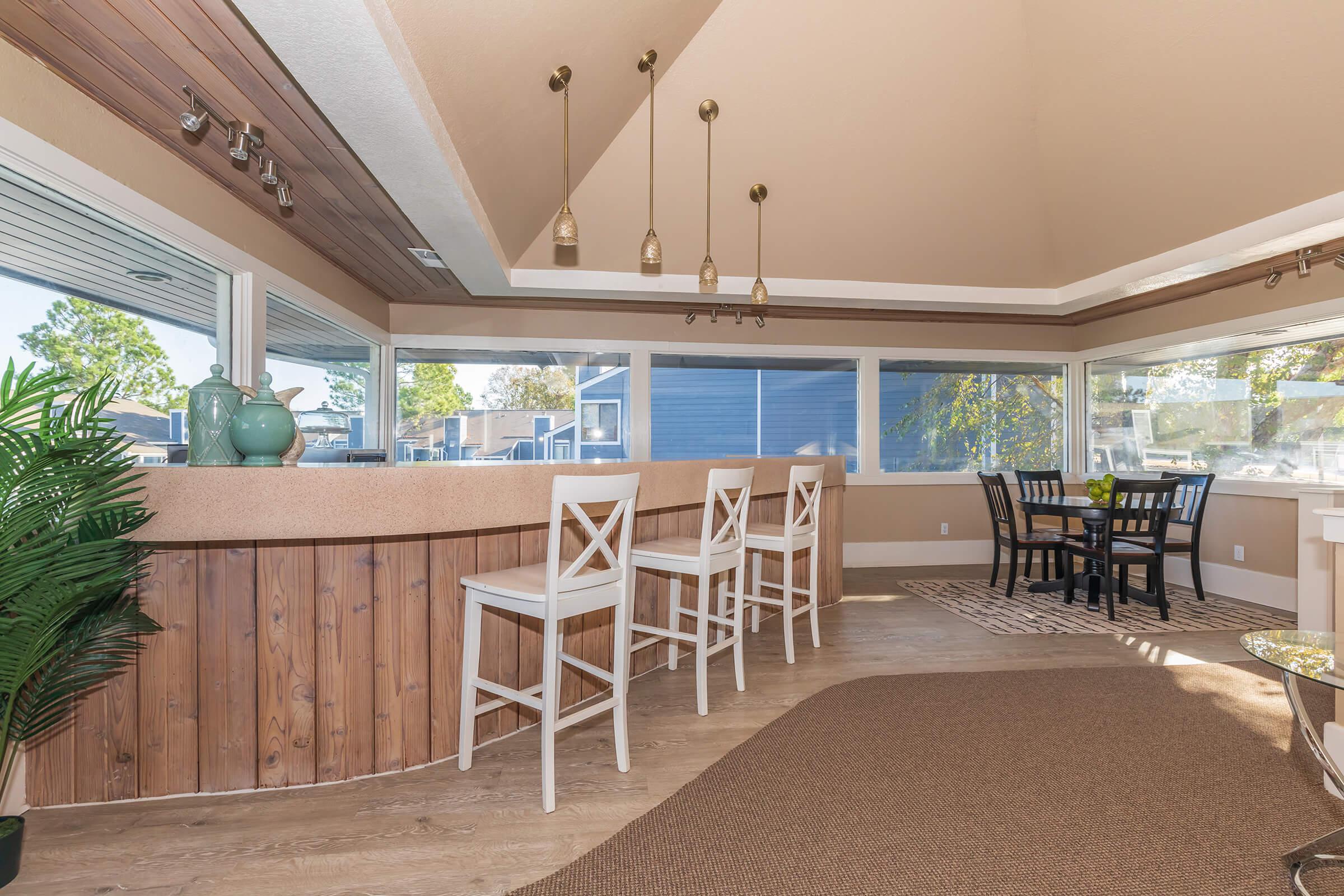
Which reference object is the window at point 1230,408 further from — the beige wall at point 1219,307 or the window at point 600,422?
the window at point 600,422

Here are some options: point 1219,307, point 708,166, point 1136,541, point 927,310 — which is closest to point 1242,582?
point 1136,541

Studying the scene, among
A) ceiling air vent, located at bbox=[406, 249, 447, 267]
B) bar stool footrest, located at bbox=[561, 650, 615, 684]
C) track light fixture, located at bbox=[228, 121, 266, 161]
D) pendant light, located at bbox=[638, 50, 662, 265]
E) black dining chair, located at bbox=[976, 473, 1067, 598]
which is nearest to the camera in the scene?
bar stool footrest, located at bbox=[561, 650, 615, 684]

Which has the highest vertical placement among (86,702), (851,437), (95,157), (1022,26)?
(1022,26)

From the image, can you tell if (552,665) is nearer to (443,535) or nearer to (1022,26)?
(443,535)

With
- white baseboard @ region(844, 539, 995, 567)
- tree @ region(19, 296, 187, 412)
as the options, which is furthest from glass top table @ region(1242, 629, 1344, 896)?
white baseboard @ region(844, 539, 995, 567)

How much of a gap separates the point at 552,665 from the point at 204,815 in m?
1.15

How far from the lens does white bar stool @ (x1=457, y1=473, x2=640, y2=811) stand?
2.04m

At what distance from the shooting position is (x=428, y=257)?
4184mm

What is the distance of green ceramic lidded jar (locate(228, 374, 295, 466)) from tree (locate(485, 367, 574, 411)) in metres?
3.56


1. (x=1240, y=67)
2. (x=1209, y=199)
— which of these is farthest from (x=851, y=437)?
(x=1240, y=67)

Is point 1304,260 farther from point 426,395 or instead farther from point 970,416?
point 426,395

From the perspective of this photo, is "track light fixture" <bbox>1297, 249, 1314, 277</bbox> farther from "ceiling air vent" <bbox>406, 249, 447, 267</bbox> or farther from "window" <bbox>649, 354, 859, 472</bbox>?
"ceiling air vent" <bbox>406, 249, 447, 267</bbox>

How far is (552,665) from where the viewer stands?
204cm

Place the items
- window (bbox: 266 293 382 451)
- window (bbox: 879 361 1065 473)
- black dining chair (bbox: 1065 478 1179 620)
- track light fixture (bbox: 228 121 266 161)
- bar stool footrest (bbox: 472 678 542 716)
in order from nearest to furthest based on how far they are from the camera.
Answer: bar stool footrest (bbox: 472 678 542 716) < track light fixture (bbox: 228 121 266 161) < window (bbox: 266 293 382 451) < black dining chair (bbox: 1065 478 1179 620) < window (bbox: 879 361 1065 473)
